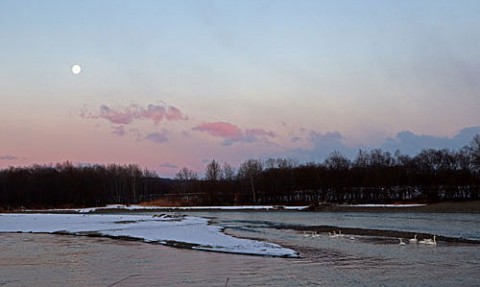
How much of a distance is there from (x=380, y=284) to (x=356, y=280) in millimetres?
1085

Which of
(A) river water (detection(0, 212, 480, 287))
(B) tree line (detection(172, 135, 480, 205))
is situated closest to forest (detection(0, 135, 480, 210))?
(B) tree line (detection(172, 135, 480, 205))

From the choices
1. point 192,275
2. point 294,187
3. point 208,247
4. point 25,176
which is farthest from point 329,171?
point 192,275

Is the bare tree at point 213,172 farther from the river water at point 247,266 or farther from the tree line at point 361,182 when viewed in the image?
the river water at point 247,266

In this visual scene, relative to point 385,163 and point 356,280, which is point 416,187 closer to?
point 385,163

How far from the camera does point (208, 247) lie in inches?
1208

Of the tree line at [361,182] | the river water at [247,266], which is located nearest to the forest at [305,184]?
the tree line at [361,182]

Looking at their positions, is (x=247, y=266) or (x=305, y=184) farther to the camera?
(x=305, y=184)

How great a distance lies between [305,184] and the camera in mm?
151250

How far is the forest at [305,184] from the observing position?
130750 mm

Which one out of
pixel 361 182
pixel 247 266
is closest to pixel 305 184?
pixel 361 182

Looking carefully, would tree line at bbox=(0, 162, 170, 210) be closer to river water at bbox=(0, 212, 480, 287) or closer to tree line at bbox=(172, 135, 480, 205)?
tree line at bbox=(172, 135, 480, 205)

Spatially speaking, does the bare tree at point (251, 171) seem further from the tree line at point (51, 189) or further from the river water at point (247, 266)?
the river water at point (247, 266)

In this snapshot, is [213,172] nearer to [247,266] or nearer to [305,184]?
[305,184]

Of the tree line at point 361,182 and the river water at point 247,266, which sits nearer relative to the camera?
the river water at point 247,266
